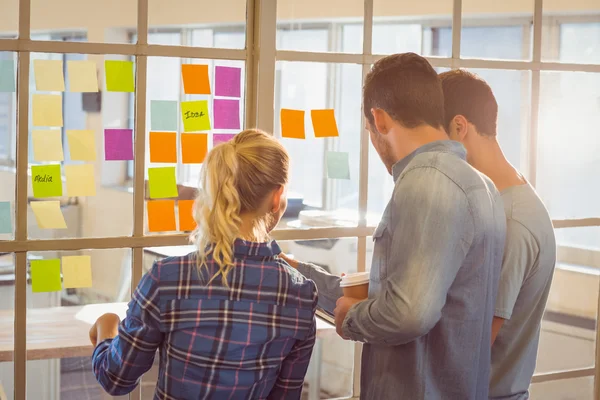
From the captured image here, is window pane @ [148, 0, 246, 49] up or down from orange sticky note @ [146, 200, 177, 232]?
up

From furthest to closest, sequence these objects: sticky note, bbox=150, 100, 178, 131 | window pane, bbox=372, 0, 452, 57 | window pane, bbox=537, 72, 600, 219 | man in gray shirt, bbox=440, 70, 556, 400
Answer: window pane, bbox=537, 72, 600, 219 < window pane, bbox=372, 0, 452, 57 < sticky note, bbox=150, 100, 178, 131 < man in gray shirt, bbox=440, 70, 556, 400

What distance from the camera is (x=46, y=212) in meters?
1.91

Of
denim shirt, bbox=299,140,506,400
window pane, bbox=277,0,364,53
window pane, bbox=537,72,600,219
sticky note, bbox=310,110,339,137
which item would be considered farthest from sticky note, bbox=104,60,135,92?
window pane, bbox=537,72,600,219

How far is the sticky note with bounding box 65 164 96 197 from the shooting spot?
194cm

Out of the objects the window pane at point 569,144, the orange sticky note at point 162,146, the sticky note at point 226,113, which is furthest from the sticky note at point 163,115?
the window pane at point 569,144

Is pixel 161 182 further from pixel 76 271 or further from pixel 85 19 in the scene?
pixel 85 19

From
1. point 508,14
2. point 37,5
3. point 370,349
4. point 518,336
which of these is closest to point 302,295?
point 370,349

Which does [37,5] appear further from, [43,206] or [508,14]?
[508,14]

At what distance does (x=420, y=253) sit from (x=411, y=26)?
1143 mm

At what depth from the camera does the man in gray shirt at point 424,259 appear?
55.6 inches

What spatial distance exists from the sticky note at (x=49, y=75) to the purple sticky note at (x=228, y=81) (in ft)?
1.37

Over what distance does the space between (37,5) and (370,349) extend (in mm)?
1197

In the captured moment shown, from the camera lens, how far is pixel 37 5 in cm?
187

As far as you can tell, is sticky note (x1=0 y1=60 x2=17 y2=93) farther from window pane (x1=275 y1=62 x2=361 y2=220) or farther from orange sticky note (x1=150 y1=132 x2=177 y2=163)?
window pane (x1=275 y1=62 x2=361 y2=220)
